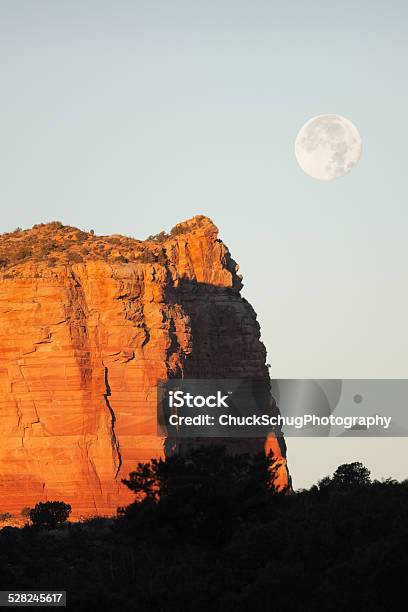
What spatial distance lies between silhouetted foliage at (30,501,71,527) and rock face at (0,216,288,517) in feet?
8.47

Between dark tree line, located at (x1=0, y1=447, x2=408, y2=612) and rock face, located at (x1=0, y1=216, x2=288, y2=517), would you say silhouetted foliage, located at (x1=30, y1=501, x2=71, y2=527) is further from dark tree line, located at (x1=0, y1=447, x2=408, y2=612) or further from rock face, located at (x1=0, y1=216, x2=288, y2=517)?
dark tree line, located at (x1=0, y1=447, x2=408, y2=612)

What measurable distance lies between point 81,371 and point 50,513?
9.29 metres

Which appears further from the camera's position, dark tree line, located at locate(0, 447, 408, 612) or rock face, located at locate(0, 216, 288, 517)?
rock face, located at locate(0, 216, 288, 517)

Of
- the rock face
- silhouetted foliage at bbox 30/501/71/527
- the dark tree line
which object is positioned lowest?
the dark tree line

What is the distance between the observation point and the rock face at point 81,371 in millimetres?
81188

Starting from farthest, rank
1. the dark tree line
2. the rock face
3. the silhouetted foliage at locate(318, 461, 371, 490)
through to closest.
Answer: the rock face → the silhouetted foliage at locate(318, 461, 371, 490) → the dark tree line

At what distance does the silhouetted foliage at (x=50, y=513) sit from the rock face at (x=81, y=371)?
2582 millimetres

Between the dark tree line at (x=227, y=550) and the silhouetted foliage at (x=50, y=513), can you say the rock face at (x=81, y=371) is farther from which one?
the dark tree line at (x=227, y=550)

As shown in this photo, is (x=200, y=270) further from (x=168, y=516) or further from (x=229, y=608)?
(x=229, y=608)

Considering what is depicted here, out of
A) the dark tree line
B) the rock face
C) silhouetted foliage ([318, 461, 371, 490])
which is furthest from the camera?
the rock face

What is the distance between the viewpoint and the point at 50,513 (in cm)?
7550

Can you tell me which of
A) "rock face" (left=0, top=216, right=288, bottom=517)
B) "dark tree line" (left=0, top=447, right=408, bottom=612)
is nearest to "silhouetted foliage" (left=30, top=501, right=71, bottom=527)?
"rock face" (left=0, top=216, right=288, bottom=517)

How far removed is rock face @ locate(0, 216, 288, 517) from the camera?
81.2 metres

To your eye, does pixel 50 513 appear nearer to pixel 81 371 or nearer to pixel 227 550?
pixel 81 371
